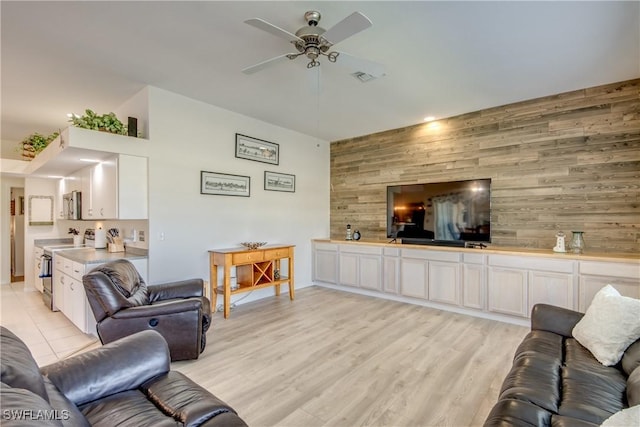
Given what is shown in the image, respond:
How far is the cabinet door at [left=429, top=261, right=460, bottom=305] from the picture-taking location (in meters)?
4.27

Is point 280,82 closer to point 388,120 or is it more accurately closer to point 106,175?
point 388,120

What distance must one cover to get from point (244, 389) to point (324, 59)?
299 cm

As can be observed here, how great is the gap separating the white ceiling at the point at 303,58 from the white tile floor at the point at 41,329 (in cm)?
286

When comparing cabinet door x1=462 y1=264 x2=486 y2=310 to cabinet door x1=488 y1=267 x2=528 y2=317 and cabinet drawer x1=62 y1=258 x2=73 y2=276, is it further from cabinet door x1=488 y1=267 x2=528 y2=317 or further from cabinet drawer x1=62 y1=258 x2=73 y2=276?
cabinet drawer x1=62 y1=258 x2=73 y2=276

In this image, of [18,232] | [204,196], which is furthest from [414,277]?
[18,232]

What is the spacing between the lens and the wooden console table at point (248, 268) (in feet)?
13.0

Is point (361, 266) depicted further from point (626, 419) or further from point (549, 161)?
point (626, 419)

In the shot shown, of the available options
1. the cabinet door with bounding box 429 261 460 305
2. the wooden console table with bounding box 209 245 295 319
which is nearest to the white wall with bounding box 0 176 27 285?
the wooden console table with bounding box 209 245 295 319

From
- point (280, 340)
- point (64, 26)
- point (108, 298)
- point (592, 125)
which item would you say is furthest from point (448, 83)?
point (108, 298)

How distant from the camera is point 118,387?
1585 millimetres

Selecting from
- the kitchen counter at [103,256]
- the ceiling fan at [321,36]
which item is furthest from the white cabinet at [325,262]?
the ceiling fan at [321,36]

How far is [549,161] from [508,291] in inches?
69.0

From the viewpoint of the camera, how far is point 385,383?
2473 millimetres

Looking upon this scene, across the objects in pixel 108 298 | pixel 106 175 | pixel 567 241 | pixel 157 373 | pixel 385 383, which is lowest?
pixel 385 383
